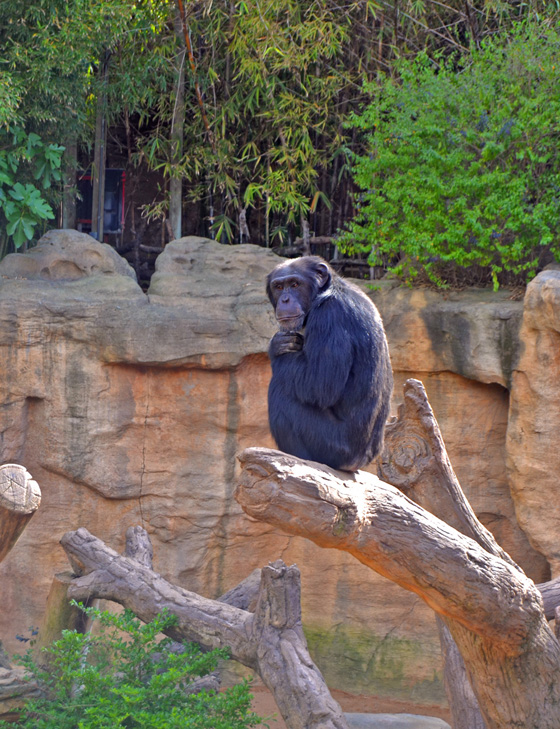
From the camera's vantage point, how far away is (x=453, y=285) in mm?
6699

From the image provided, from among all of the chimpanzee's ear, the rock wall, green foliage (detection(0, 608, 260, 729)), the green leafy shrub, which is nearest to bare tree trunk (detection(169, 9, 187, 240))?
the rock wall

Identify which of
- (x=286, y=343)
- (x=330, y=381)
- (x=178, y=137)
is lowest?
(x=330, y=381)

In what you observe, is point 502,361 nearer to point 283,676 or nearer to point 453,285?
point 453,285

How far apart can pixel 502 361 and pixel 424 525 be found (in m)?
3.17

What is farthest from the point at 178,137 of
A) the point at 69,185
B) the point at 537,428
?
the point at 537,428

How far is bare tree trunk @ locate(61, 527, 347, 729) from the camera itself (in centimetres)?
399

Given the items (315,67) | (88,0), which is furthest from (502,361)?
(88,0)

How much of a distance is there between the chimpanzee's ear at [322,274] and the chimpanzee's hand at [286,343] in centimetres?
36

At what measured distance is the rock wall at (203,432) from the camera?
6.36 metres

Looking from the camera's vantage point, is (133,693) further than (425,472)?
No

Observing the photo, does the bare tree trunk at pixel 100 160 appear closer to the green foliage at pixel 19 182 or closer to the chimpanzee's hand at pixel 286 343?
the green foliage at pixel 19 182

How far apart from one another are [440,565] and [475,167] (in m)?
3.86

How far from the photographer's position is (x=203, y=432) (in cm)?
667

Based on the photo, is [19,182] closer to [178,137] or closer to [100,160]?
[100,160]
